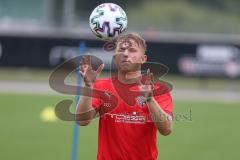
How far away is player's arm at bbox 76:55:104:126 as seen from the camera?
5484mm

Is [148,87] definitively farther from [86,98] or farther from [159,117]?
[86,98]

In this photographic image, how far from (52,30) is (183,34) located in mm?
5535

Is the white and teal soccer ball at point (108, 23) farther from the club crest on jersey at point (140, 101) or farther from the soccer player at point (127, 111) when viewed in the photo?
the club crest on jersey at point (140, 101)

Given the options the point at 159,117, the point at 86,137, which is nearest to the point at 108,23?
the point at 159,117

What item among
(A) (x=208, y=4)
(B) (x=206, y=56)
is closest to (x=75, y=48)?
(B) (x=206, y=56)

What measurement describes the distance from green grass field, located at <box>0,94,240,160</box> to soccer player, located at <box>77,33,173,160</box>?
524 centimetres

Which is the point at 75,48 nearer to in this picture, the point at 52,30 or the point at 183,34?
the point at 52,30

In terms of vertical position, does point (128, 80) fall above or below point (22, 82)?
below

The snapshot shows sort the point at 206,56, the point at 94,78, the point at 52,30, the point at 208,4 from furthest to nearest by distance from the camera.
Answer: the point at 208,4, the point at 52,30, the point at 206,56, the point at 94,78

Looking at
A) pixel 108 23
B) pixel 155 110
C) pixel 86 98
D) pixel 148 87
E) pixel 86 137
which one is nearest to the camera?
pixel 148 87

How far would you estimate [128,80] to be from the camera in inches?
232

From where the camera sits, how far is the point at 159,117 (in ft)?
18.2

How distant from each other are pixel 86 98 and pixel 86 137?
27.2 feet

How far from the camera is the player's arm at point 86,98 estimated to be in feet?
18.0
